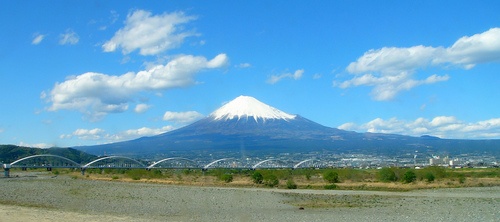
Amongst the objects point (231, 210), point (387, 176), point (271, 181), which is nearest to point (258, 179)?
point (271, 181)

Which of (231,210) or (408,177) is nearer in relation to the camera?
(231,210)

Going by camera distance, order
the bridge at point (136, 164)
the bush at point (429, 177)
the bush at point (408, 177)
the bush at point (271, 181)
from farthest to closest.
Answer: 1. the bridge at point (136, 164)
2. the bush at point (429, 177)
3. the bush at point (408, 177)
4. the bush at point (271, 181)

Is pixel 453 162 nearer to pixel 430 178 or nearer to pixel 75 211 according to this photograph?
pixel 430 178

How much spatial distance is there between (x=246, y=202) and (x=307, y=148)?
160495mm

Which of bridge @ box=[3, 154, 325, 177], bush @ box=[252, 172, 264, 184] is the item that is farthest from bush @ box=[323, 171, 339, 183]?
bridge @ box=[3, 154, 325, 177]

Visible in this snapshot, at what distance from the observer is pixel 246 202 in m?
28.8

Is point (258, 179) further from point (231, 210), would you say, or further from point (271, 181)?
point (231, 210)

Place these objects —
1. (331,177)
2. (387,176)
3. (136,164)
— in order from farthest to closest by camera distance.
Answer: (136,164) < (387,176) < (331,177)

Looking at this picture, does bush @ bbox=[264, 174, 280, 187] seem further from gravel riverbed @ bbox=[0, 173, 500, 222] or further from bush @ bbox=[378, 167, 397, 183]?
gravel riverbed @ bbox=[0, 173, 500, 222]

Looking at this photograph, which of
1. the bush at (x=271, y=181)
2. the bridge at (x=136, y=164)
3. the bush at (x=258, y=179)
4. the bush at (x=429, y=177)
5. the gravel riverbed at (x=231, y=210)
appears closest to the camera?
the gravel riverbed at (x=231, y=210)

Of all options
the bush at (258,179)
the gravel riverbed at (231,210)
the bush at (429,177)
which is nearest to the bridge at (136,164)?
the bush at (258,179)

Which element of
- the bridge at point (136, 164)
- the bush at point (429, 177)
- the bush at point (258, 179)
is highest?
the bridge at point (136, 164)

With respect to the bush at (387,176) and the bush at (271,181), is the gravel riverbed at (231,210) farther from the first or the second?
the bush at (387,176)

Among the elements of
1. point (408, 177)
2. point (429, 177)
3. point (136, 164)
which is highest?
point (136, 164)
